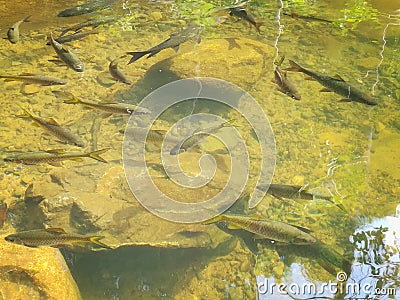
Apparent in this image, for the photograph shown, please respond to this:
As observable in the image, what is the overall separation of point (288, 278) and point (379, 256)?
0.82 m

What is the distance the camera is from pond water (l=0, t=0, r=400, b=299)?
3619 mm

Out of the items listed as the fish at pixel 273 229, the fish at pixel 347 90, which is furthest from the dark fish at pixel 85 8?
the fish at pixel 273 229

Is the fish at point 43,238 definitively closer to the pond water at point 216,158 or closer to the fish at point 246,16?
the pond water at point 216,158

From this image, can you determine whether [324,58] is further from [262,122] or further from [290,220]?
[290,220]

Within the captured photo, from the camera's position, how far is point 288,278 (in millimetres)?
3562

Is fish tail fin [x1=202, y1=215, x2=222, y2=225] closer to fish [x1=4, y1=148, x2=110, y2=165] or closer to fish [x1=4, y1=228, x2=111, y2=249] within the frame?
fish [x1=4, y1=228, x2=111, y2=249]

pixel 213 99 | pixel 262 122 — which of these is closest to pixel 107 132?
pixel 213 99

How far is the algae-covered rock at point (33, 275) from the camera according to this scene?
3.06 metres

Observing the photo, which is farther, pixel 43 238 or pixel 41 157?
pixel 41 157

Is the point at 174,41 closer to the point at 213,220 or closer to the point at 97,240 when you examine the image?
the point at 213,220

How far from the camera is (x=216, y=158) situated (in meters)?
4.47

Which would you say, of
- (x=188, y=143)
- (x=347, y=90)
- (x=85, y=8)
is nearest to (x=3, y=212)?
(x=188, y=143)

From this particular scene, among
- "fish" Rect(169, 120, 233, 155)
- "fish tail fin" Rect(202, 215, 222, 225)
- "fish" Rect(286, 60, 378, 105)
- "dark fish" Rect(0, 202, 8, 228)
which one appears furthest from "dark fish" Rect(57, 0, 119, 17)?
"fish tail fin" Rect(202, 215, 222, 225)

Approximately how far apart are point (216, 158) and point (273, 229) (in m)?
1.40
